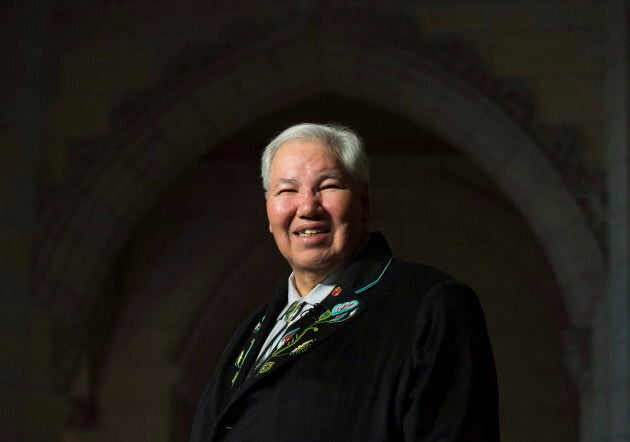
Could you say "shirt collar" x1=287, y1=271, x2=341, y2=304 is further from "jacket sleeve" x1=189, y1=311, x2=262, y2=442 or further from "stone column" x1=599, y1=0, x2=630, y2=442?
"stone column" x1=599, y1=0, x2=630, y2=442

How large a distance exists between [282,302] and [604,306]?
4871 mm

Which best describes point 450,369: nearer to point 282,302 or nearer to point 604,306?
point 282,302

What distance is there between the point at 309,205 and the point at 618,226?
503 centimetres

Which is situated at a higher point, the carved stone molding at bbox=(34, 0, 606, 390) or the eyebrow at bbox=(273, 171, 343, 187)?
the carved stone molding at bbox=(34, 0, 606, 390)

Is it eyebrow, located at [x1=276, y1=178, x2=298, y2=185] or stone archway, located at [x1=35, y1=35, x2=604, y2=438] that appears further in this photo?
stone archway, located at [x1=35, y1=35, x2=604, y2=438]

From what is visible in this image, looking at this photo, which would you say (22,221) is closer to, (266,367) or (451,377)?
(266,367)

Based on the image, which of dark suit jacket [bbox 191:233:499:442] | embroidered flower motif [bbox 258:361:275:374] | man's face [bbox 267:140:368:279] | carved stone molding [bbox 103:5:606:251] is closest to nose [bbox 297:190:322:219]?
man's face [bbox 267:140:368:279]

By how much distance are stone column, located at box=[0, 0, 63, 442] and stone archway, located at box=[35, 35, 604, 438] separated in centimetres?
15

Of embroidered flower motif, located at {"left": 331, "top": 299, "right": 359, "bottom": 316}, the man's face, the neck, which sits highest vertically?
the man's face

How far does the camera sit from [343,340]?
182 cm

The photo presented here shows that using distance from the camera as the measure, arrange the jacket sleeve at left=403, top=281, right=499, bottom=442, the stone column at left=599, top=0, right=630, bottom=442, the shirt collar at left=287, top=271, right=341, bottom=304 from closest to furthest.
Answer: the jacket sleeve at left=403, top=281, right=499, bottom=442 → the shirt collar at left=287, top=271, right=341, bottom=304 → the stone column at left=599, top=0, right=630, bottom=442

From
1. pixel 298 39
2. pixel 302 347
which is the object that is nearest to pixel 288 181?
pixel 302 347

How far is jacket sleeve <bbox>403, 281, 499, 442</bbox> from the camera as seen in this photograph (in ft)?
5.55

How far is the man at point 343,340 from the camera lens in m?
1.72
